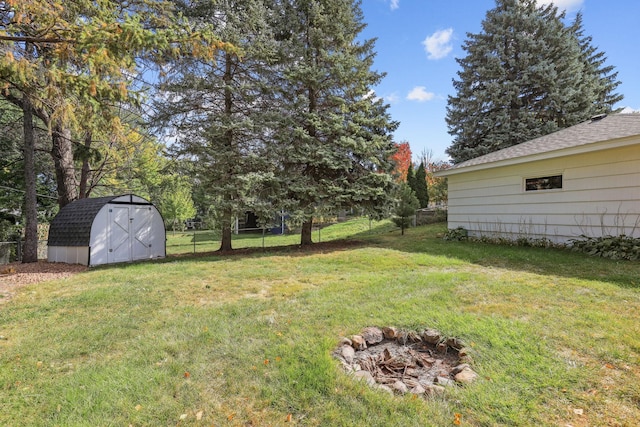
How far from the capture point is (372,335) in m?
3.24

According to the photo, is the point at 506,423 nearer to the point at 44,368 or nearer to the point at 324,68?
the point at 44,368

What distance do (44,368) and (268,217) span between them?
21.5 ft

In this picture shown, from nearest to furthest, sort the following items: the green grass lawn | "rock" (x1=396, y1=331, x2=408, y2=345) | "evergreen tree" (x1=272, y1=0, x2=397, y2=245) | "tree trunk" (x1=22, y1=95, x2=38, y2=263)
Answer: the green grass lawn → "rock" (x1=396, y1=331, x2=408, y2=345) → "tree trunk" (x1=22, y1=95, x2=38, y2=263) → "evergreen tree" (x1=272, y1=0, x2=397, y2=245)

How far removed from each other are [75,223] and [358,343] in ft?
31.4

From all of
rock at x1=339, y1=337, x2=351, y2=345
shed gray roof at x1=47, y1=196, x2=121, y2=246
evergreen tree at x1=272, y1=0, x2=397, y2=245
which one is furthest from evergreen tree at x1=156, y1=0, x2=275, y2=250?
rock at x1=339, y1=337, x2=351, y2=345

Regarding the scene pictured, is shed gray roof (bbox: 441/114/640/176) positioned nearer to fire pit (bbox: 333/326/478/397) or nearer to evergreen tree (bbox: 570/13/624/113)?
fire pit (bbox: 333/326/478/397)

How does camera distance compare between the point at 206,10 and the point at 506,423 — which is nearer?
the point at 506,423

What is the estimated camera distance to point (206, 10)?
9133 millimetres

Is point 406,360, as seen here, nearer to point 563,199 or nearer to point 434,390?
point 434,390

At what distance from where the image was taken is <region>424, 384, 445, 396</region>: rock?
2.27 m

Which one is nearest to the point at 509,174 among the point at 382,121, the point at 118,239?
the point at 382,121

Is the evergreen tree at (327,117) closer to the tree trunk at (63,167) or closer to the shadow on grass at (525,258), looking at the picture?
the shadow on grass at (525,258)

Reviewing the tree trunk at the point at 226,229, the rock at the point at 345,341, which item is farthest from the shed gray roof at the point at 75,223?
the rock at the point at 345,341

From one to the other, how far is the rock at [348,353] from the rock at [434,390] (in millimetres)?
717
